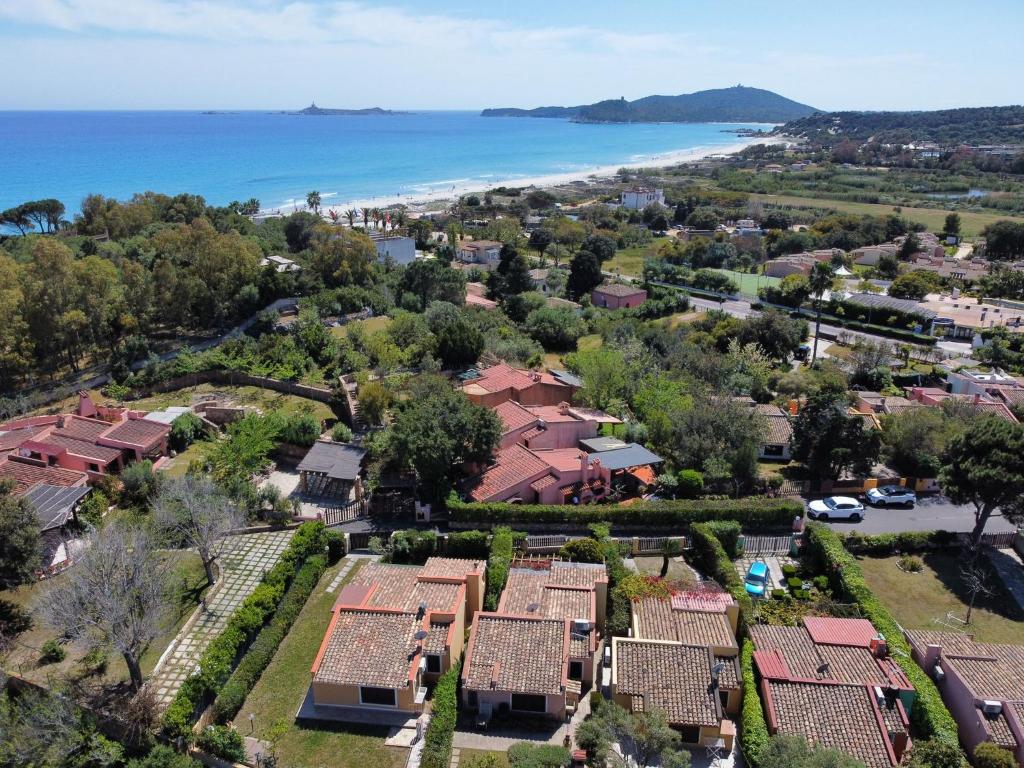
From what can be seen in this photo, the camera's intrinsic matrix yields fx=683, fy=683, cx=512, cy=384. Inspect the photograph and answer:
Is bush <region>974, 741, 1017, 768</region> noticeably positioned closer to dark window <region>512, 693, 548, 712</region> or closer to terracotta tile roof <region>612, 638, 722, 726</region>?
terracotta tile roof <region>612, 638, 722, 726</region>

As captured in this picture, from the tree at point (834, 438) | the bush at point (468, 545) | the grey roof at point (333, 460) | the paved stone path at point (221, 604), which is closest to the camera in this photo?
the paved stone path at point (221, 604)

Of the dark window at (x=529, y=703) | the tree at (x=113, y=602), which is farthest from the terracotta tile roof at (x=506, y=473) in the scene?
the tree at (x=113, y=602)

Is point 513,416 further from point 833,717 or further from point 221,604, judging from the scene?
A: point 833,717

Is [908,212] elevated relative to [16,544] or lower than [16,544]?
lower

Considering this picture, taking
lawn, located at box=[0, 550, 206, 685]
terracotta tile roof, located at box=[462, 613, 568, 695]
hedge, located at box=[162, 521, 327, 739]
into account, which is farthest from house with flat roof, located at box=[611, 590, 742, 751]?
lawn, located at box=[0, 550, 206, 685]

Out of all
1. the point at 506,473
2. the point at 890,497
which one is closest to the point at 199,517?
the point at 506,473

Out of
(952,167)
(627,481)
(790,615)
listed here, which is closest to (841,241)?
(627,481)

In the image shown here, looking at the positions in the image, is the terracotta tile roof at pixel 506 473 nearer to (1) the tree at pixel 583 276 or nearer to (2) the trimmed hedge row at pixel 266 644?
(2) the trimmed hedge row at pixel 266 644
